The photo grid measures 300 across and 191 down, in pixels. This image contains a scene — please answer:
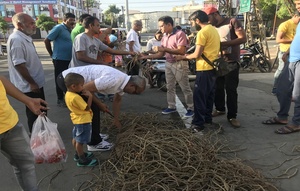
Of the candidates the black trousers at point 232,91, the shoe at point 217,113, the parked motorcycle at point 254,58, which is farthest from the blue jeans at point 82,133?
the parked motorcycle at point 254,58

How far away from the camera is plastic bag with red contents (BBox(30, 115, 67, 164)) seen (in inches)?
103

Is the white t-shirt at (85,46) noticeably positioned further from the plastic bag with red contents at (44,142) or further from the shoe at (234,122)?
the shoe at (234,122)

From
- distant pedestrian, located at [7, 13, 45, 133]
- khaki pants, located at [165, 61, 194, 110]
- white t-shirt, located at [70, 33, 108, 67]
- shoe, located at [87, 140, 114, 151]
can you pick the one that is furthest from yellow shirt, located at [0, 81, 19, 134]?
khaki pants, located at [165, 61, 194, 110]

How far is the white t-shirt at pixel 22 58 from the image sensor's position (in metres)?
3.37

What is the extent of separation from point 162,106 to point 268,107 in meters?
2.19

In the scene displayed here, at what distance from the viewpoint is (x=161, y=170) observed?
271 cm

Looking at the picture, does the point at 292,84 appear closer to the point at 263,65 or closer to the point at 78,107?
the point at 78,107

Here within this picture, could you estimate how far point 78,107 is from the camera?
9.70 ft

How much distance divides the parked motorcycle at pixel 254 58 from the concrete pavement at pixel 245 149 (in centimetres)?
464

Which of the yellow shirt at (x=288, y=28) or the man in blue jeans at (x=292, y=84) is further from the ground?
the yellow shirt at (x=288, y=28)

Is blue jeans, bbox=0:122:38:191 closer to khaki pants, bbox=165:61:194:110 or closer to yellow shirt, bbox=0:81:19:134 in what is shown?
yellow shirt, bbox=0:81:19:134

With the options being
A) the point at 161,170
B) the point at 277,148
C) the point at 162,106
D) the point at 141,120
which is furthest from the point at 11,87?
the point at 162,106

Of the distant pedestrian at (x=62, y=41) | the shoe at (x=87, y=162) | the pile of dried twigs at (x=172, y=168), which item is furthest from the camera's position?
the distant pedestrian at (x=62, y=41)

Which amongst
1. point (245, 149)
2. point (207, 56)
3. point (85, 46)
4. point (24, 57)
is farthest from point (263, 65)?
point (24, 57)
